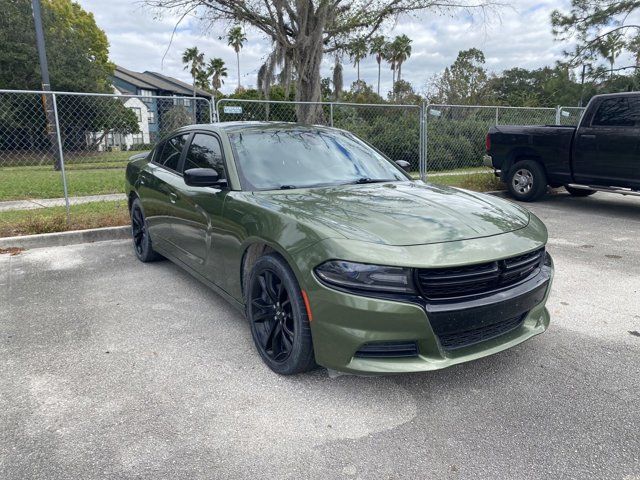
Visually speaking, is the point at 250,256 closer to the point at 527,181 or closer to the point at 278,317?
the point at 278,317

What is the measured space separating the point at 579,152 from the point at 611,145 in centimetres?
52

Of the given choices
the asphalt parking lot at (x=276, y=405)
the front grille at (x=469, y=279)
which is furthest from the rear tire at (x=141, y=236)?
the front grille at (x=469, y=279)

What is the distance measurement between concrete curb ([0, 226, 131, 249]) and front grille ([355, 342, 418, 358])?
216 inches

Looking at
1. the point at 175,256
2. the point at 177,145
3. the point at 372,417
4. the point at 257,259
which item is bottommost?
the point at 372,417

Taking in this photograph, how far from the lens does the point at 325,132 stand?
4.30 metres

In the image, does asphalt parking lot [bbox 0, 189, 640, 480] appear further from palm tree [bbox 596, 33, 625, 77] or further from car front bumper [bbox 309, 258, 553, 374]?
palm tree [bbox 596, 33, 625, 77]

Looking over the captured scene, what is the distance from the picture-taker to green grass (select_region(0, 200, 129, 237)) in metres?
6.71

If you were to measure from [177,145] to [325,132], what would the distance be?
1.52 m

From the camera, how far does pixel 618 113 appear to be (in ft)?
25.7

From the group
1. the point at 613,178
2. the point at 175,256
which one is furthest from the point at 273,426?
the point at 613,178

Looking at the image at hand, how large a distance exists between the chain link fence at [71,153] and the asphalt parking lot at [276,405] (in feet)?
11.4

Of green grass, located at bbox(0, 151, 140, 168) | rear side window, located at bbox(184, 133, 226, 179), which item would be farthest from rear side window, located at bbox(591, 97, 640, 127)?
green grass, located at bbox(0, 151, 140, 168)

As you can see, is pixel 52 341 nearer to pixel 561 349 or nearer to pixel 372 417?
pixel 372 417

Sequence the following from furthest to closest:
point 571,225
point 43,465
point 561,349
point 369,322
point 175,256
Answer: point 571,225, point 175,256, point 561,349, point 369,322, point 43,465
